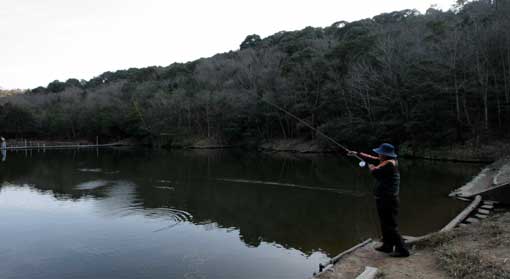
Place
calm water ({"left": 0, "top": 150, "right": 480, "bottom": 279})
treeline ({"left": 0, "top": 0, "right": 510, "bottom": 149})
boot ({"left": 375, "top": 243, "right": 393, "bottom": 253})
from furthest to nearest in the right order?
treeline ({"left": 0, "top": 0, "right": 510, "bottom": 149})
calm water ({"left": 0, "top": 150, "right": 480, "bottom": 279})
boot ({"left": 375, "top": 243, "right": 393, "bottom": 253})

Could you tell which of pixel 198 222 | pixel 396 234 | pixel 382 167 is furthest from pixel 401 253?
pixel 198 222

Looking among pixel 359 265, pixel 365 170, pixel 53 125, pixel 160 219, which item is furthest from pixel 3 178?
pixel 53 125

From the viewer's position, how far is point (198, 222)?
35.0 feet

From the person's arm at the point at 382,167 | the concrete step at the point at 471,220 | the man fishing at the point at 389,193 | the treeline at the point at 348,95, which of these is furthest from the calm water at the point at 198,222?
the treeline at the point at 348,95

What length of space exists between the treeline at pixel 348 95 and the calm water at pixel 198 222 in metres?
7.84

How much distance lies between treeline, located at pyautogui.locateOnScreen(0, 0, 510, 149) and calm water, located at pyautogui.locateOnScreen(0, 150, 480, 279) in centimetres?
784

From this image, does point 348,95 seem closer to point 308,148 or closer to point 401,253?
point 308,148

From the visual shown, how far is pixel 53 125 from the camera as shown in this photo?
5747 centimetres

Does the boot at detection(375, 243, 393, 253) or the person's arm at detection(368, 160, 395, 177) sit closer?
the person's arm at detection(368, 160, 395, 177)

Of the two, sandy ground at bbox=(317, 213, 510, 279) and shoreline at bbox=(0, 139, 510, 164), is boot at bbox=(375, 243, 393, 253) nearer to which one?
sandy ground at bbox=(317, 213, 510, 279)

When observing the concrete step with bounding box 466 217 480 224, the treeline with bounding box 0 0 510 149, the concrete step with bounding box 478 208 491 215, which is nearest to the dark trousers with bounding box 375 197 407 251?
the concrete step with bounding box 466 217 480 224

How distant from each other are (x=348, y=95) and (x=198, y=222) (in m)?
25.9

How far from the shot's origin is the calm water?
738 cm

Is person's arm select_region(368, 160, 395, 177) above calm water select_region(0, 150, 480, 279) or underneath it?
above
